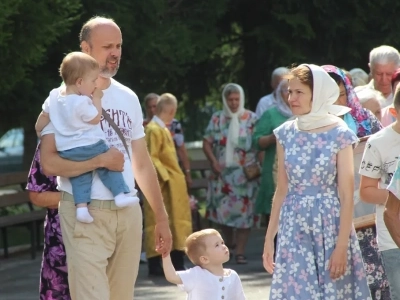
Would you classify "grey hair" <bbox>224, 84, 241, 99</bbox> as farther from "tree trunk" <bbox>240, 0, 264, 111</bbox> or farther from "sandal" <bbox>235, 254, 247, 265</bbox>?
"tree trunk" <bbox>240, 0, 264, 111</bbox>

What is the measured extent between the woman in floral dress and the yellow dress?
5.40 meters

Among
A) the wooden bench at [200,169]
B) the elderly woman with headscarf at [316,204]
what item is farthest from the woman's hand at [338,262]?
the wooden bench at [200,169]

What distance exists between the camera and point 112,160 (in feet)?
19.8

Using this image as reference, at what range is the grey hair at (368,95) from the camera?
9.21 meters

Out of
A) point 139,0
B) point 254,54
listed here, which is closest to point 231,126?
point 139,0

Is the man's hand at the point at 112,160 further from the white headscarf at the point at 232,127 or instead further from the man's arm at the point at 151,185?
the white headscarf at the point at 232,127

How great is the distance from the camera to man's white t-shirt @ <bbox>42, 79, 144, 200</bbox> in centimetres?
612

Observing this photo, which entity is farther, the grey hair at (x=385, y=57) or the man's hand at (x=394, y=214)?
the grey hair at (x=385, y=57)

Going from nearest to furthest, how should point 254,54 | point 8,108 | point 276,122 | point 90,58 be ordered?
point 90,58 → point 276,122 → point 8,108 → point 254,54

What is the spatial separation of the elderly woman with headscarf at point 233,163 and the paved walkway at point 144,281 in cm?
45

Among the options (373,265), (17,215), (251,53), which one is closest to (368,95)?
(373,265)

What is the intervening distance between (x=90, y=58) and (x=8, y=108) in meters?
8.52

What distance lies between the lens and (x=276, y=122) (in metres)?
13.0

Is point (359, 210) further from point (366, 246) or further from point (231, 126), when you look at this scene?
point (231, 126)
